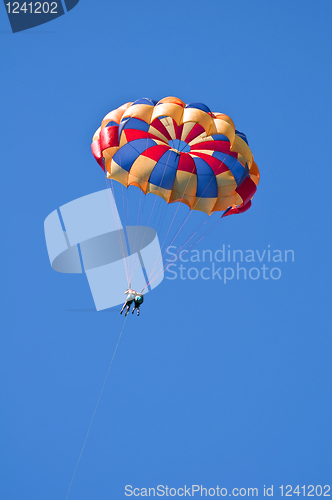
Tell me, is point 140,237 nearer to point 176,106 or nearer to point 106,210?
point 106,210

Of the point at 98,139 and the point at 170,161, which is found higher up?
the point at 98,139

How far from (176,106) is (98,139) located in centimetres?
262

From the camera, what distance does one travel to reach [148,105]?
1545 centimetres

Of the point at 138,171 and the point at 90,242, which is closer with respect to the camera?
the point at 138,171

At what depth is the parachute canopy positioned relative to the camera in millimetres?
15000

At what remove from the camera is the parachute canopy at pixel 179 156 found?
1500 cm

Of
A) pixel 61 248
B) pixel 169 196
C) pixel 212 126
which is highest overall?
pixel 61 248

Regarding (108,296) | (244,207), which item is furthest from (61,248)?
(244,207)

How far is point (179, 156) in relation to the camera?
15.2m

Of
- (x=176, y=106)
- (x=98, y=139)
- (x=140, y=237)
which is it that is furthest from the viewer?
(x=140, y=237)

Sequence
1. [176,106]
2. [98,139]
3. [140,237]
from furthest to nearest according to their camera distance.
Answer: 1. [140,237]
2. [98,139]
3. [176,106]

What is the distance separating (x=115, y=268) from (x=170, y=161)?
24.2 feet

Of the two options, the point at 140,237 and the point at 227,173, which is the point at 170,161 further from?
the point at 140,237

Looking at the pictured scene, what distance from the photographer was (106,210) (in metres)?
21.5
